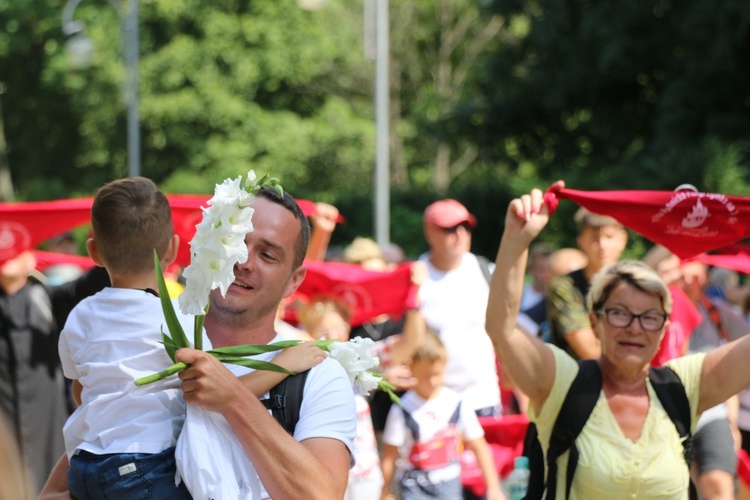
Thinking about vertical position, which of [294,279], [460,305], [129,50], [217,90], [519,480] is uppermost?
[129,50]

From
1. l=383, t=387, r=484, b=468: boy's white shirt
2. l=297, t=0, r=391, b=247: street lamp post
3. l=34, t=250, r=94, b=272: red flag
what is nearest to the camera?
l=383, t=387, r=484, b=468: boy's white shirt

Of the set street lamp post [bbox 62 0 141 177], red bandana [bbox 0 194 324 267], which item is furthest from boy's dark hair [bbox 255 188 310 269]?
street lamp post [bbox 62 0 141 177]

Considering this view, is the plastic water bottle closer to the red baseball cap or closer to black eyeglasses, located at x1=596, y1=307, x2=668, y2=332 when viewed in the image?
black eyeglasses, located at x1=596, y1=307, x2=668, y2=332

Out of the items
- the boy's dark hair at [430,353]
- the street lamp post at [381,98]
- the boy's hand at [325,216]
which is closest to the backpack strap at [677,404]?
the boy's dark hair at [430,353]

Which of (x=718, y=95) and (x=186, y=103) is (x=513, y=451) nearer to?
(x=718, y=95)

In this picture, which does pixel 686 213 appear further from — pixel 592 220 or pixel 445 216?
pixel 445 216

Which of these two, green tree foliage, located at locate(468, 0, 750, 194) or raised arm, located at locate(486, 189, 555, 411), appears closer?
raised arm, located at locate(486, 189, 555, 411)

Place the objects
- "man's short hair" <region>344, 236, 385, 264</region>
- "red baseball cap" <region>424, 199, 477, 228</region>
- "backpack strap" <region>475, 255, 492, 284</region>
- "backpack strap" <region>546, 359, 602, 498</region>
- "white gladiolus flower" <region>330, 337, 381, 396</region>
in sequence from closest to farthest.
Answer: "white gladiolus flower" <region>330, 337, 381, 396</region> → "backpack strap" <region>546, 359, 602, 498</region> → "red baseball cap" <region>424, 199, 477, 228</region> → "backpack strap" <region>475, 255, 492, 284</region> → "man's short hair" <region>344, 236, 385, 264</region>

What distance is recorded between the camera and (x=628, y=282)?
4.48m

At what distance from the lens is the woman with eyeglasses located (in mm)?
4172

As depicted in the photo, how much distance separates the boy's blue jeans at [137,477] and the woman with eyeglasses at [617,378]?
1545 mm

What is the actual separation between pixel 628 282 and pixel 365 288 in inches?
156

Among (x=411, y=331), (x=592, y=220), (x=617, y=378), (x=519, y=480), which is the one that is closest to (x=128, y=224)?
(x=617, y=378)

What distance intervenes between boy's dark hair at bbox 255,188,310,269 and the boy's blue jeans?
0.60 meters
